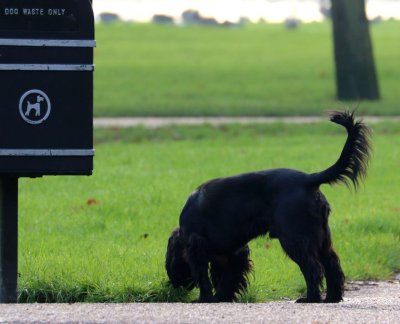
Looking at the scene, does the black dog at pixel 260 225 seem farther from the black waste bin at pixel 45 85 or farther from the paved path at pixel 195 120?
the paved path at pixel 195 120

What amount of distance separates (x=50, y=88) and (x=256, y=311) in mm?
1840

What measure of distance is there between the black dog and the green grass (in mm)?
323

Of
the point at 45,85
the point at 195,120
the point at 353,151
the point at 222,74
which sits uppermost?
the point at 222,74

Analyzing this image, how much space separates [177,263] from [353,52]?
1979 cm

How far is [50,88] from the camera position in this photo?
682 cm

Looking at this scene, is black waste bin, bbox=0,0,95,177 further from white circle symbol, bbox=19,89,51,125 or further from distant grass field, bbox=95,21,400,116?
distant grass field, bbox=95,21,400,116

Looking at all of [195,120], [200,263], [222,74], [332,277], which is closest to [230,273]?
[200,263]

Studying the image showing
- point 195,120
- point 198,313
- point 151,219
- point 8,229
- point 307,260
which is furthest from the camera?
point 195,120

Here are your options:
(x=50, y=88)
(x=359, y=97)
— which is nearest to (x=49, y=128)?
(x=50, y=88)

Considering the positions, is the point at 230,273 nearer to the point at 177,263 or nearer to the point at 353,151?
the point at 177,263

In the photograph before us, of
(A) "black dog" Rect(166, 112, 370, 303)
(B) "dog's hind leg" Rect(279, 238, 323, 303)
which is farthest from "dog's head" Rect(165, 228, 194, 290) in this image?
(B) "dog's hind leg" Rect(279, 238, 323, 303)

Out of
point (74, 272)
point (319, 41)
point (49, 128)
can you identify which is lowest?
point (74, 272)

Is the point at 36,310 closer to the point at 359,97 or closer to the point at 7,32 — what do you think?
the point at 7,32

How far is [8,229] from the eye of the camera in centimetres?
713
